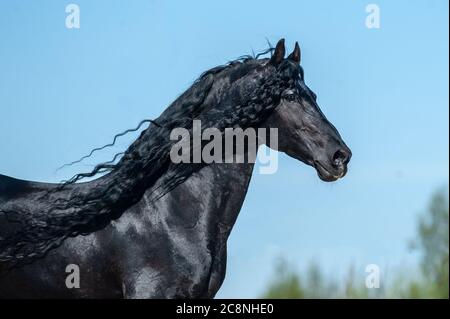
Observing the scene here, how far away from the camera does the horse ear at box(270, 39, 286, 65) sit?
22.5 feet

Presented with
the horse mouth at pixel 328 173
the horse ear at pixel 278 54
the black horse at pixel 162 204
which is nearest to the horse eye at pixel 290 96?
the black horse at pixel 162 204

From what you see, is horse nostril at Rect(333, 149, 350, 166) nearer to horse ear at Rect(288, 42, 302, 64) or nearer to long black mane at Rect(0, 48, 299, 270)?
long black mane at Rect(0, 48, 299, 270)

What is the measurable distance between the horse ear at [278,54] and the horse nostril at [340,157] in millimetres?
688

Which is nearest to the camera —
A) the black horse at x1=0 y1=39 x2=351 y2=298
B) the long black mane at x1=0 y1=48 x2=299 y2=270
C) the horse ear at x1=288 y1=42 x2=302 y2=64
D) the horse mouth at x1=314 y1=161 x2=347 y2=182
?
the black horse at x1=0 y1=39 x2=351 y2=298

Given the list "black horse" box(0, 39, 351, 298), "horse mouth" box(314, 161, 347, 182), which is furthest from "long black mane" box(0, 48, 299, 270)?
"horse mouth" box(314, 161, 347, 182)

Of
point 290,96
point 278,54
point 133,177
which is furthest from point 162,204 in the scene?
point 278,54

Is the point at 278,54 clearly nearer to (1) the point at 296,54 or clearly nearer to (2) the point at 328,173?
(1) the point at 296,54

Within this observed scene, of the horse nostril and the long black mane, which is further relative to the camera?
the horse nostril

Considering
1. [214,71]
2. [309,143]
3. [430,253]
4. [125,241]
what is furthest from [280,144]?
[430,253]

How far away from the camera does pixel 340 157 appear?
6828 mm

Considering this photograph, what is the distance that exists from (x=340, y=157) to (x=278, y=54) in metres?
0.76

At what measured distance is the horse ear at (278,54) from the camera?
6871mm
